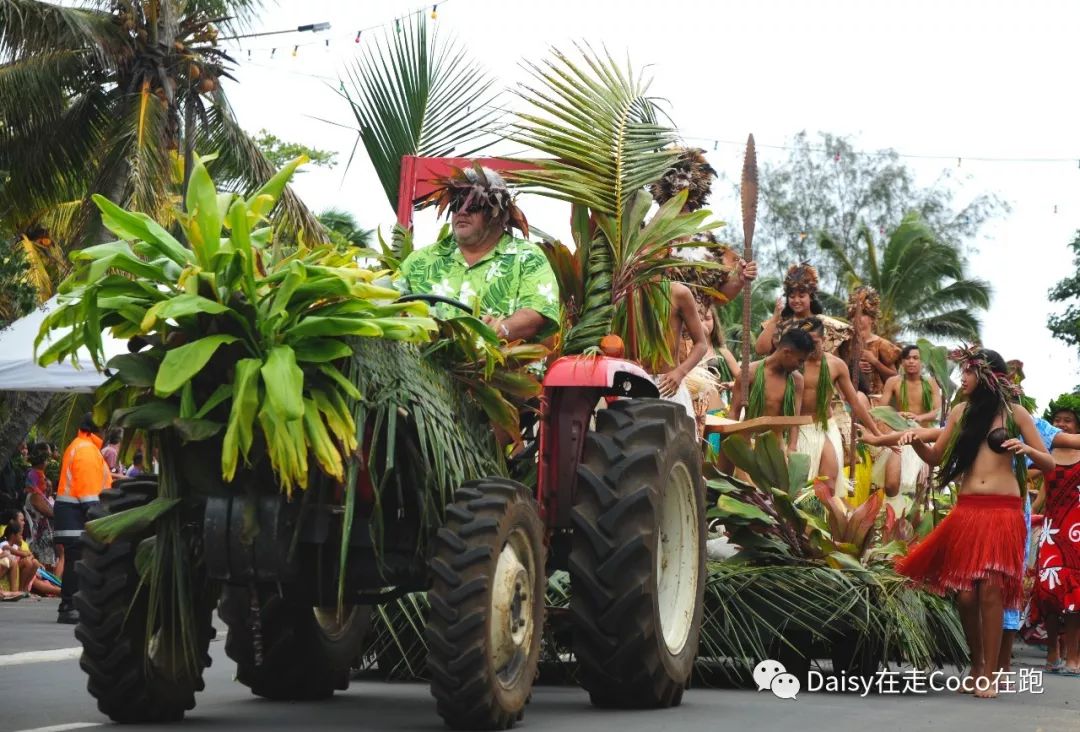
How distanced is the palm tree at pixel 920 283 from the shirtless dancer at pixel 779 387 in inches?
1486

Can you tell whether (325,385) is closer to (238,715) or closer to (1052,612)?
(238,715)

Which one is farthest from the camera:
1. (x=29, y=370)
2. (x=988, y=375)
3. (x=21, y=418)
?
(x=21, y=418)

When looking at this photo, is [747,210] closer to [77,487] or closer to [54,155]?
[77,487]

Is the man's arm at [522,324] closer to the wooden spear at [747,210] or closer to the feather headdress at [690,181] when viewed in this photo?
the feather headdress at [690,181]

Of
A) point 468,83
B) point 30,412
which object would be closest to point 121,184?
point 30,412

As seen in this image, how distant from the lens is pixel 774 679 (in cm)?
895

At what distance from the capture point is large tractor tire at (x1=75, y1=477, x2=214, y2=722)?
6516mm

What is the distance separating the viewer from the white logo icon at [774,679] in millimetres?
8875

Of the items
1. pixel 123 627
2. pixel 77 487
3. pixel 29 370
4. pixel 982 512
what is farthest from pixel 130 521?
pixel 29 370

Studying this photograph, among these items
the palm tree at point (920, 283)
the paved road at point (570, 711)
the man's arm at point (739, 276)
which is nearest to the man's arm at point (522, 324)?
the paved road at point (570, 711)

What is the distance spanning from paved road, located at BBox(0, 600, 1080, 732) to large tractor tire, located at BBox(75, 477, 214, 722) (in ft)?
0.67

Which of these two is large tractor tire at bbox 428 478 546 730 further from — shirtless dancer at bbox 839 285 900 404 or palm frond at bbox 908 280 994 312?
palm frond at bbox 908 280 994 312

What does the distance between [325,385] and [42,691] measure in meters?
3.24

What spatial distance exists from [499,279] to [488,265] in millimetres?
96
